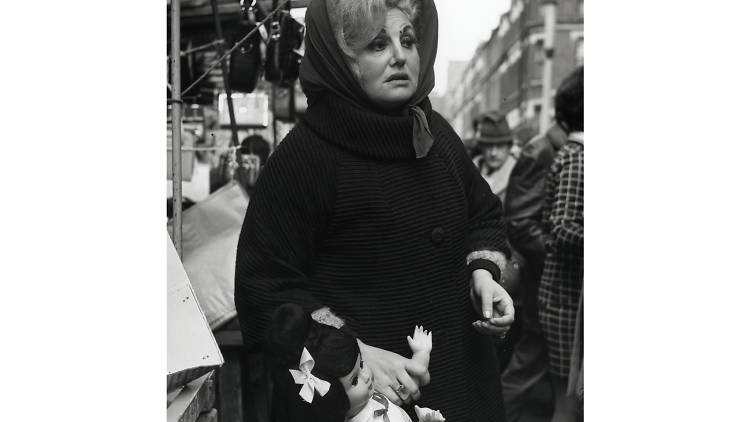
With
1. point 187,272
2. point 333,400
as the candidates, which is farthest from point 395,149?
point 187,272

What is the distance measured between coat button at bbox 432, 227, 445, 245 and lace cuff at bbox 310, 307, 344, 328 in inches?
10.1

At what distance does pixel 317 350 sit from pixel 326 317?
74 mm

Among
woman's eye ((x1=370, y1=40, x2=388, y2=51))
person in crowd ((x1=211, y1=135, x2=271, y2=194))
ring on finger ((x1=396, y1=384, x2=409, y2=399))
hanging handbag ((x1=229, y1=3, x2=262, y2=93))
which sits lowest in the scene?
ring on finger ((x1=396, y1=384, x2=409, y2=399))

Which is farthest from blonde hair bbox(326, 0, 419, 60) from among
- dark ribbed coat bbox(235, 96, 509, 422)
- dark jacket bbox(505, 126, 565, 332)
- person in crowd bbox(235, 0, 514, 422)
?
dark jacket bbox(505, 126, 565, 332)

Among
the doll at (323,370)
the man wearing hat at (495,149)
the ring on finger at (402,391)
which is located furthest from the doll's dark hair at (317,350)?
the man wearing hat at (495,149)

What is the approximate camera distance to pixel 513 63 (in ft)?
7.46

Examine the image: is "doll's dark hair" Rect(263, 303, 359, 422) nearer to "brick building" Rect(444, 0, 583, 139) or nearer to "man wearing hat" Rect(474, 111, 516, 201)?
"brick building" Rect(444, 0, 583, 139)

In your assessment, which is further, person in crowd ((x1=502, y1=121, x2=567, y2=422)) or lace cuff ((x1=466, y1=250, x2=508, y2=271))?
person in crowd ((x1=502, y1=121, x2=567, y2=422))

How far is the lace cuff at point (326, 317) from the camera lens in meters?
1.53

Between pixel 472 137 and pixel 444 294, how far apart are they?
83 cm

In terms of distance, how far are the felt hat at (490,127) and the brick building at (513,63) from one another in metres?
0.05

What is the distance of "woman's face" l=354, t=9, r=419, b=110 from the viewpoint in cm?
161

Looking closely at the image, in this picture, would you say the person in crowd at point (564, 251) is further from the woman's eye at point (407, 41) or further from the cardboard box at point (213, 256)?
the cardboard box at point (213, 256)

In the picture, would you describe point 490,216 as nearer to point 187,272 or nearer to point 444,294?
point 444,294
